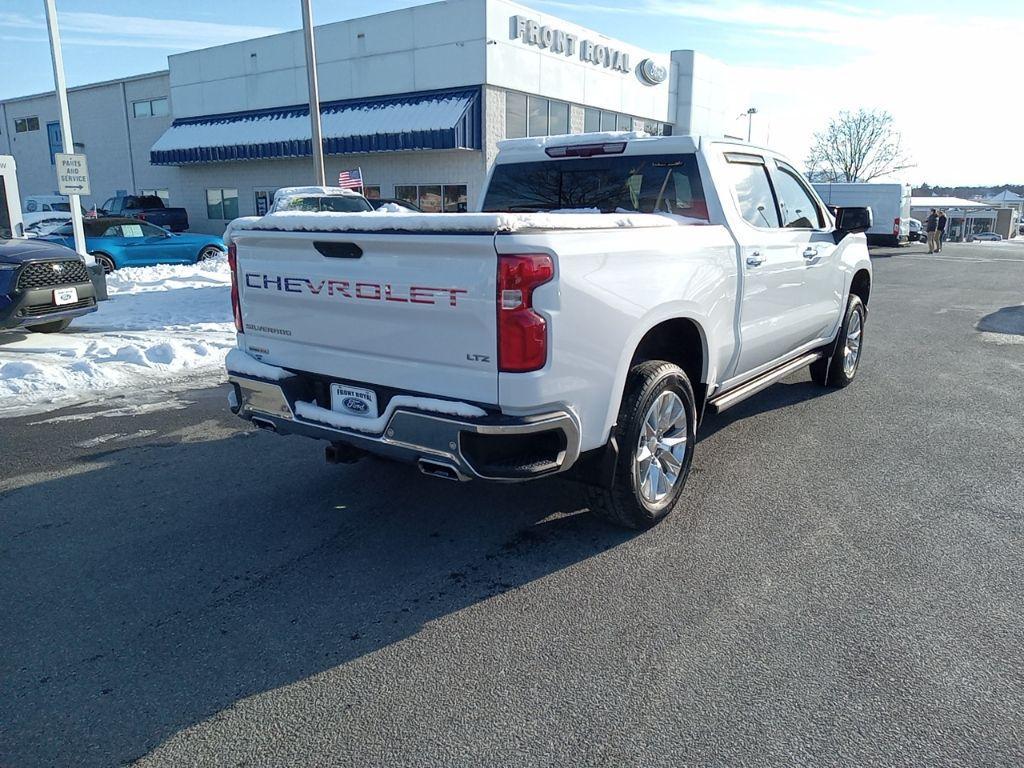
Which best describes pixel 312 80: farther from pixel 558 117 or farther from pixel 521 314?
pixel 521 314

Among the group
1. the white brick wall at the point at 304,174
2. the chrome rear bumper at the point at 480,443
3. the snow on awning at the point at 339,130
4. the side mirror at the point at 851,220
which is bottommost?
the chrome rear bumper at the point at 480,443

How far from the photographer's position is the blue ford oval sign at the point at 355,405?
3669mm

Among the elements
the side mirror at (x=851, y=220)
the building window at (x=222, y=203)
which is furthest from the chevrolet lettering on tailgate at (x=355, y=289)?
the building window at (x=222, y=203)

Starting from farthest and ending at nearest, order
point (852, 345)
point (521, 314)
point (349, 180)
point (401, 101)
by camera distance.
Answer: point (401, 101) < point (349, 180) < point (852, 345) < point (521, 314)

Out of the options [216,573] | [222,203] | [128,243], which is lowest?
[216,573]

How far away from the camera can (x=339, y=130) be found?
26.0 m

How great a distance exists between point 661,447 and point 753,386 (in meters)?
1.38

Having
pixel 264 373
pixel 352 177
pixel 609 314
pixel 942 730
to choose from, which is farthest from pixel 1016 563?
pixel 352 177

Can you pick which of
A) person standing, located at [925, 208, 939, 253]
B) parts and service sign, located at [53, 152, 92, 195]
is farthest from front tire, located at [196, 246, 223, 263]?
person standing, located at [925, 208, 939, 253]

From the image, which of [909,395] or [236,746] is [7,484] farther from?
[909,395]

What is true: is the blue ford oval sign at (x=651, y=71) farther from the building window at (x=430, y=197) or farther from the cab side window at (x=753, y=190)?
the cab side window at (x=753, y=190)

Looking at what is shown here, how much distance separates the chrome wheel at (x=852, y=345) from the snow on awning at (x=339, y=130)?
18.0 meters

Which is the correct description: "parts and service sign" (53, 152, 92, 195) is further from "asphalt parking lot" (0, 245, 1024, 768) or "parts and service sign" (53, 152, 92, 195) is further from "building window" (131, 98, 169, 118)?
"building window" (131, 98, 169, 118)

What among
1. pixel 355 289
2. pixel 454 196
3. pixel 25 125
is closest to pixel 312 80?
pixel 454 196
